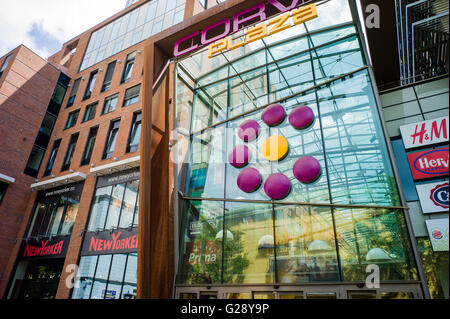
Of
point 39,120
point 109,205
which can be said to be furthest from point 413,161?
point 39,120

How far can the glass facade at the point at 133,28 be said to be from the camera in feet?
79.3

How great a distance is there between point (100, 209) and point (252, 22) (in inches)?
532

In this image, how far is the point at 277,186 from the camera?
10.2m

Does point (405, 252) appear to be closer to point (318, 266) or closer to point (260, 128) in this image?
point (318, 266)

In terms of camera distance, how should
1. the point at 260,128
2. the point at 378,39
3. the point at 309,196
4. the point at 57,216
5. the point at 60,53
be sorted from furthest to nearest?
the point at 60,53 < the point at 57,216 < the point at 378,39 < the point at 260,128 < the point at 309,196

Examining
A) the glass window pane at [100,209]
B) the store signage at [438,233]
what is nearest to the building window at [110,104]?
the glass window pane at [100,209]

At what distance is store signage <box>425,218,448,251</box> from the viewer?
777 cm

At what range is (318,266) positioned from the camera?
873 cm

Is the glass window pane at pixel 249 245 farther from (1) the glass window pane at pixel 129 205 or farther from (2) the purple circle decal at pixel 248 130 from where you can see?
(1) the glass window pane at pixel 129 205

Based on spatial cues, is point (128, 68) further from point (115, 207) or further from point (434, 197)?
point (434, 197)

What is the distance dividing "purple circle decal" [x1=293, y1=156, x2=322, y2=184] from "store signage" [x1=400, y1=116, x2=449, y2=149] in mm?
2864

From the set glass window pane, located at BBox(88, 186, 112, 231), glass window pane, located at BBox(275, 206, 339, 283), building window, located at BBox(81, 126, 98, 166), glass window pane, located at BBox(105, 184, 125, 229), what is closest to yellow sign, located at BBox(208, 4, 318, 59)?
glass window pane, located at BBox(275, 206, 339, 283)

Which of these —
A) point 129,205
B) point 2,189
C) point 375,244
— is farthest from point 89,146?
point 375,244
